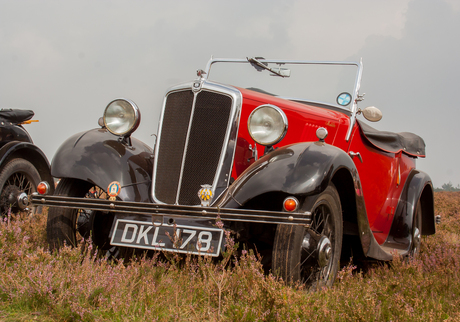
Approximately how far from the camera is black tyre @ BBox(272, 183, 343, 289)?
2.61 meters

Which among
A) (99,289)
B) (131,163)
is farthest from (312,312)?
(131,163)

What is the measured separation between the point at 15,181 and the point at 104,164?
2527mm

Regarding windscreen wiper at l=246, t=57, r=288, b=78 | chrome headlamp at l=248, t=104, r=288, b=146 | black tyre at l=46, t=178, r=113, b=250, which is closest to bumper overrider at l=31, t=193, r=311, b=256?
black tyre at l=46, t=178, r=113, b=250

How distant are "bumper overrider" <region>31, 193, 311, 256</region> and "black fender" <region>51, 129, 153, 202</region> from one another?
11.5 inches

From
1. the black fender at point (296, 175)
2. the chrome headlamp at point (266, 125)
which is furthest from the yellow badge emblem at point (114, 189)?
the chrome headlamp at point (266, 125)

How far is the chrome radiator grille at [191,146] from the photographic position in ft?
10.5

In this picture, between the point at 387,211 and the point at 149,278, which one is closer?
the point at 149,278

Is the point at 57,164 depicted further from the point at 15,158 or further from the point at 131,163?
the point at 15,158

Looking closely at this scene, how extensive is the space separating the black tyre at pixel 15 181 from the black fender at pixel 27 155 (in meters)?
0.08

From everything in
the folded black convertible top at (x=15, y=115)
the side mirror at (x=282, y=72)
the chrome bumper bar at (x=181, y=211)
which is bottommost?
the chrome bumper bar at (x=181, y=211)

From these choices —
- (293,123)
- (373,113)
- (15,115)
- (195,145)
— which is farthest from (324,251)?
(15,115)

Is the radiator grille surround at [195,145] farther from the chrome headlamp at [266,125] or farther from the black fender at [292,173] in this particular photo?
the black fender at [292,173]

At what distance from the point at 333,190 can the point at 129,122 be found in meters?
1.67

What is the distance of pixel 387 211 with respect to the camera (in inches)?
182
